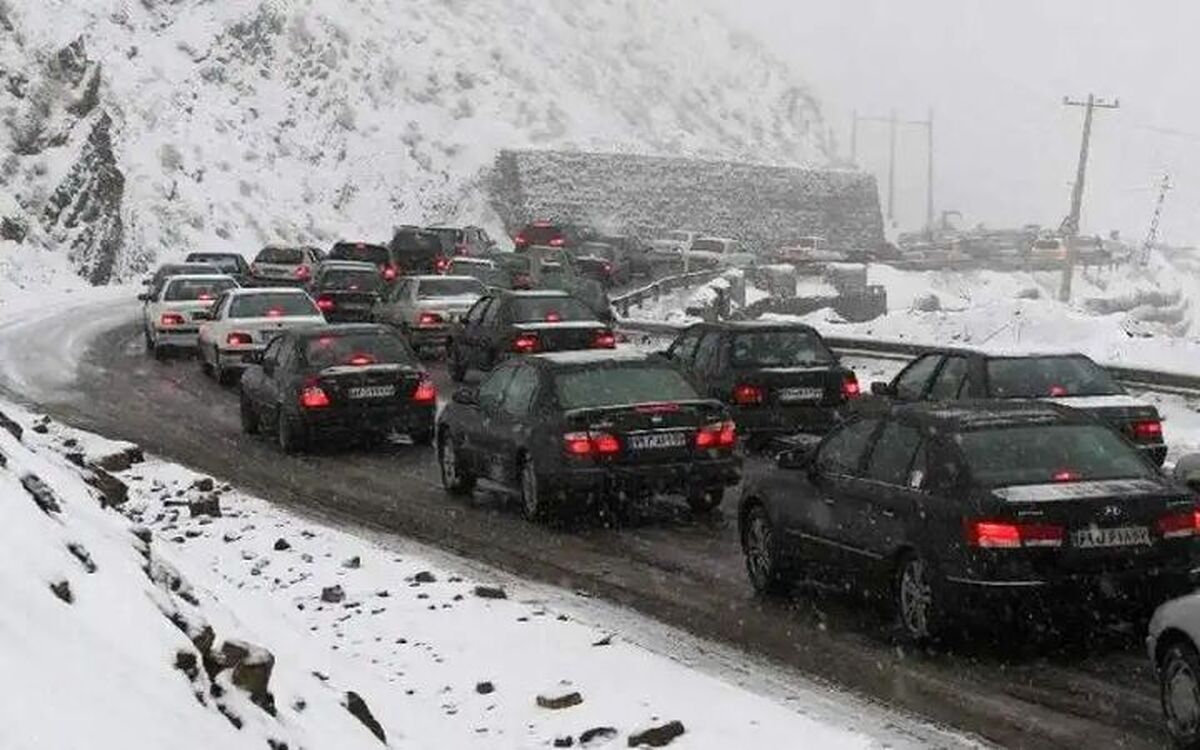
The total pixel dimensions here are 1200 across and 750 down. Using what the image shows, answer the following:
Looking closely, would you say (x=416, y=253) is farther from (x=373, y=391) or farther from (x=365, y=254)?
(x=373, y=391)

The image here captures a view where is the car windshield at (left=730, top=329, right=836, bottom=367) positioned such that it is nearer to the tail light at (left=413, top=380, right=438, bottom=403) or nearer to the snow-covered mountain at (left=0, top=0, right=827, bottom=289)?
the tail light at (left=413, top=380, right=438, bottom=403)

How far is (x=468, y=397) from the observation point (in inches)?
608

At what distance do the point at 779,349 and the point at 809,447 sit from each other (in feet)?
24.7

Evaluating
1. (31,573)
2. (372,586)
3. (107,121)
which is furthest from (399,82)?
(31,573)

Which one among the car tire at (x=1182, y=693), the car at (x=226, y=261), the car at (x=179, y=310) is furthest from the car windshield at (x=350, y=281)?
the car tire at (x=1182, y=693)

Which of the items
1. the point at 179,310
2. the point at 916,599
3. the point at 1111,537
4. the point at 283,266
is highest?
the point at 1111,537

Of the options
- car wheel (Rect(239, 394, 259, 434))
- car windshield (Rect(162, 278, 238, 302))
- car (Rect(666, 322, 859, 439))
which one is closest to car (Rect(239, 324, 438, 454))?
car wheel (Rect(239, 394, 259, 434))

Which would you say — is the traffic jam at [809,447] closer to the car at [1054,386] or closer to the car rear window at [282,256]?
the car at [1054,386]

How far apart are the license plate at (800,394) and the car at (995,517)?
24.3 feet

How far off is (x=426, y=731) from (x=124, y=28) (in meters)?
65.8

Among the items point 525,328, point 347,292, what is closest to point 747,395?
point 525,328

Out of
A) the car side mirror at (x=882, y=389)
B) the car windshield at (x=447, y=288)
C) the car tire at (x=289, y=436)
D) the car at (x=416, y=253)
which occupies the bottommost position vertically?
the car at (x=416, y=253)

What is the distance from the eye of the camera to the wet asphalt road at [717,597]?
798 centimetres

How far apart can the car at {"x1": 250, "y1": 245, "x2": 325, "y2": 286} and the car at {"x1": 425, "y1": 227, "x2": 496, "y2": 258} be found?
781 cm
